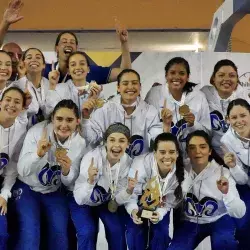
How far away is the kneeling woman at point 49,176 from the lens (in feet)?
11.9

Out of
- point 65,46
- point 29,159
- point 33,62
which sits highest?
point 65,46

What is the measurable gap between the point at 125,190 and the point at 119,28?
1296 mm

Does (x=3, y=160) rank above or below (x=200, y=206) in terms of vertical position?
above

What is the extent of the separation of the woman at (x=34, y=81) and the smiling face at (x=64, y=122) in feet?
0.87

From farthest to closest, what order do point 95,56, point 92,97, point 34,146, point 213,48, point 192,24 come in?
1. point 192,24
2. point 95,56
3. point 213,48
4. point 92,97
5. point 34,146

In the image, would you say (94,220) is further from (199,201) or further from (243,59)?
(243,59)

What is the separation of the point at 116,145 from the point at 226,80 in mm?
1082

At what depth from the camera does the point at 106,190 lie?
3.73 metres

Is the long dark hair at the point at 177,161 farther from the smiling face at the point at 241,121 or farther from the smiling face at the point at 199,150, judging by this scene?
the smiling face at the point at 241,121

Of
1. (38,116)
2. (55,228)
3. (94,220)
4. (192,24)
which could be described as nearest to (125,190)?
(94,220)

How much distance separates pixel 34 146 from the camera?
3.67 meters

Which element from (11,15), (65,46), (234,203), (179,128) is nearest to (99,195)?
(179,128)

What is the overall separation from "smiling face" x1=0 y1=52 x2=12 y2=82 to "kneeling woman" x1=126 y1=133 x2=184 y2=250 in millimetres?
1107

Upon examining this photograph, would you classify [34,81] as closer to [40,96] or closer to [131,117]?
[40,96]
